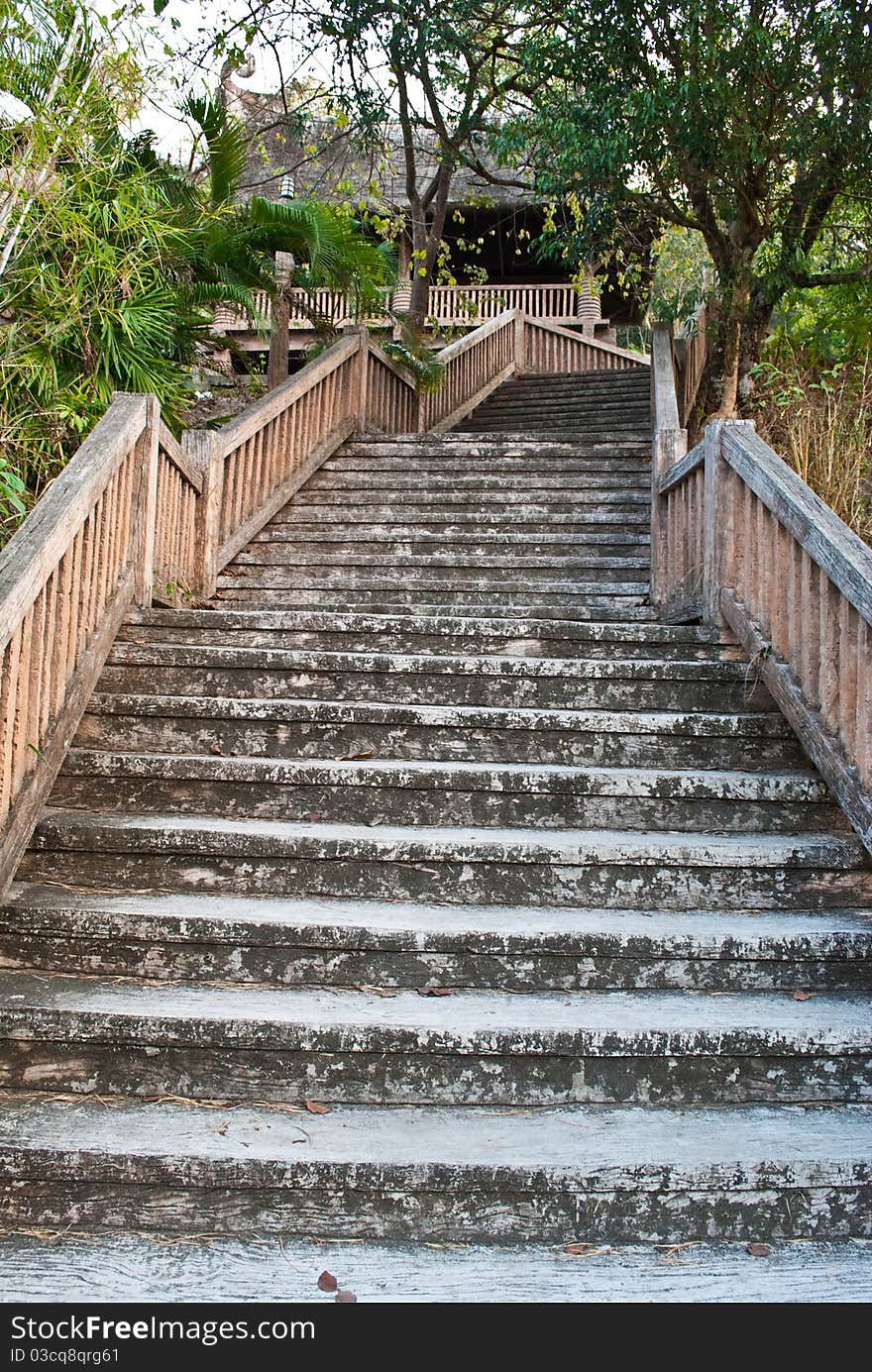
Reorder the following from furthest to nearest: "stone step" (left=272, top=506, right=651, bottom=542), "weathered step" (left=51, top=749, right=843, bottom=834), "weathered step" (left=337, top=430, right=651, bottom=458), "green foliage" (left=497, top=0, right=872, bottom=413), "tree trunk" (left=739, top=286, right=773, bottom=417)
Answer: "tree trunk" (left=739, top=286, right=773, bottom=417) < "weathered step" (left=337, top=430, right=651, bottom=458) < "stone step" (left=272, top=506, right=651, bottom=542) < "green foliage" (left=497, top=0, right=872, bottom=413) < "weathered step" (left=51, top=749, right=843, bottom=834)

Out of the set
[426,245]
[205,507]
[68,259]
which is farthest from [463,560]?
[426,245]

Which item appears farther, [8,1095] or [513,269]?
[513,269]

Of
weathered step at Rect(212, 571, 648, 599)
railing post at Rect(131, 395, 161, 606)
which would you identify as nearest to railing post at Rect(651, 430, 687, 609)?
weathered step at Rect(212, 571, 648, 599)

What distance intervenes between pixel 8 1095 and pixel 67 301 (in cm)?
383

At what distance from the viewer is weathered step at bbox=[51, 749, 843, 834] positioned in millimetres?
3213

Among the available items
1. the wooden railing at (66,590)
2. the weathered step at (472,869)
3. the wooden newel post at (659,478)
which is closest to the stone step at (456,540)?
the wooden newel post at (659,478)

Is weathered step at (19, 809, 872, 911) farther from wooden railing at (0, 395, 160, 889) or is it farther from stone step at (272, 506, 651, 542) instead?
stone step at (272, 506, 651, 542)

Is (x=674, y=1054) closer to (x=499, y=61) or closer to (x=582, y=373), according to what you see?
(x=582, y=373)

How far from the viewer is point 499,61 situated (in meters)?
11.4

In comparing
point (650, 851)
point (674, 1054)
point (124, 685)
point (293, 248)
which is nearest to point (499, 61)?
point (293, 248)

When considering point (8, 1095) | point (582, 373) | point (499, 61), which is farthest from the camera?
point (582, 373)

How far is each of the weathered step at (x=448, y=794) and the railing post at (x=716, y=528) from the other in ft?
4.24

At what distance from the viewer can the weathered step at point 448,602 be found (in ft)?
16.0

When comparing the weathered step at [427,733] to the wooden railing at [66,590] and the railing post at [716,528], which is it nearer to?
the wooden railing at [66,590]
